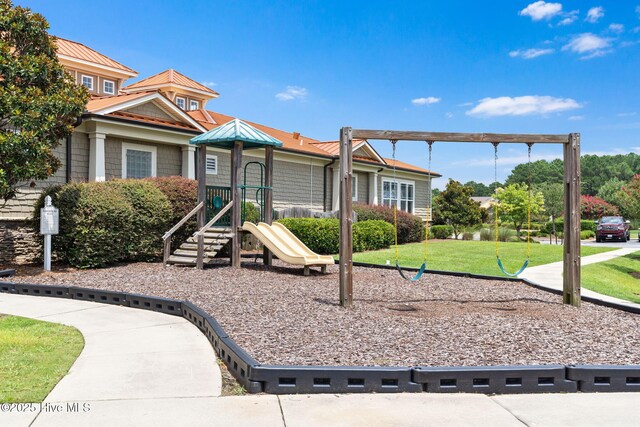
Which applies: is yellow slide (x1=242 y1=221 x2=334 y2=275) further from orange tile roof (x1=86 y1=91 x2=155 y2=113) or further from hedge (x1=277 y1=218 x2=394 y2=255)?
orange tile roof (x1=86 y1=91 x2=155 y2=113)

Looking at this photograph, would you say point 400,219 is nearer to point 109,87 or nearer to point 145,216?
point 145,216

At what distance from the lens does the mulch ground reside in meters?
5.07

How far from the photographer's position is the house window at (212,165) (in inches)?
764

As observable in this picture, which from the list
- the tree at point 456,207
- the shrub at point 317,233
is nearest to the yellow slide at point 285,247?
the shrub at point 317,233

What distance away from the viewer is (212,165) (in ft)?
64.1

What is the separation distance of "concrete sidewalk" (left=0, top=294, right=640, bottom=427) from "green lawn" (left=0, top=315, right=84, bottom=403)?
13cm

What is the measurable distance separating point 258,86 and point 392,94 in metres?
5.59

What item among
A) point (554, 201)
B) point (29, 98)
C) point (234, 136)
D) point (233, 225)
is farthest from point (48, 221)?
point (554, 201)

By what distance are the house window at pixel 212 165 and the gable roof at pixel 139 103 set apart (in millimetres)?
1641

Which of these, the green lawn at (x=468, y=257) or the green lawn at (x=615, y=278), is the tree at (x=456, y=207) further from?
the green lawn at (x=615, y=278)

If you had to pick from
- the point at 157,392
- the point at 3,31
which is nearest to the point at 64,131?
the point at 3,31

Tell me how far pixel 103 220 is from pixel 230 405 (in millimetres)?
8702

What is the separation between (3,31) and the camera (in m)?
10.8

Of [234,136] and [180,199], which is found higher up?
[234,136]
